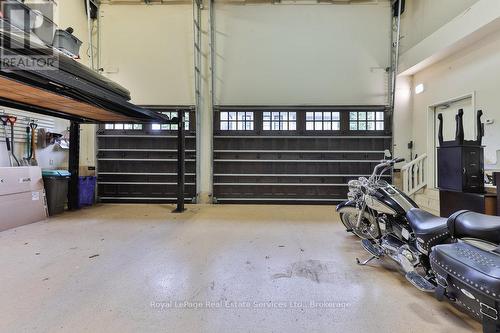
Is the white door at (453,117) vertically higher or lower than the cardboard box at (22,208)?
higher

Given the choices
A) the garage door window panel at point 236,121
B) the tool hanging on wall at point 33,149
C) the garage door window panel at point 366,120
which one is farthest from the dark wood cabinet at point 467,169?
the tool hanging on wall at point 33,149

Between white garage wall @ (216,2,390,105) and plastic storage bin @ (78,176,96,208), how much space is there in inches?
138

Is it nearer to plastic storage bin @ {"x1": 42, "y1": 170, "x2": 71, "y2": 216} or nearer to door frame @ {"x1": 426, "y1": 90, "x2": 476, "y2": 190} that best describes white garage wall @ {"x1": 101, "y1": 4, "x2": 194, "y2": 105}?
plastic storage bin @ {"x1": 42, "y1": 170, "x2": 71, "y2": 216}

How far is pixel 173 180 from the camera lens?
20.9ft

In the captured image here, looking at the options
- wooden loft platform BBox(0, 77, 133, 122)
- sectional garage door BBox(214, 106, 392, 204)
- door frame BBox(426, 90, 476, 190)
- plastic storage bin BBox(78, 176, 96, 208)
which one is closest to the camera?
wooden loft platform BBox(0, 77, 133, 122)

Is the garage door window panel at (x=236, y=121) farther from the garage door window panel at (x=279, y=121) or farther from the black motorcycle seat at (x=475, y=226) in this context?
the black motorcycle seat at (x=475, y=226)

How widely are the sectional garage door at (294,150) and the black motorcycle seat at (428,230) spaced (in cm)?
404

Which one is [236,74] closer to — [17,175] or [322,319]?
[17,175]

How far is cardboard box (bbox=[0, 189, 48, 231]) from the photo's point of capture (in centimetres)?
407

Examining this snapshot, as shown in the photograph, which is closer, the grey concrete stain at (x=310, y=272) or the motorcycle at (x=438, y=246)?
the motorcycle at (x=438, y=246)

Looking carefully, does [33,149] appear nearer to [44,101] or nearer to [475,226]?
[44,101]

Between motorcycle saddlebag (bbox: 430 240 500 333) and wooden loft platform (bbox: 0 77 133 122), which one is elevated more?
wooden loft platform (bbox: 0 77 133 122)

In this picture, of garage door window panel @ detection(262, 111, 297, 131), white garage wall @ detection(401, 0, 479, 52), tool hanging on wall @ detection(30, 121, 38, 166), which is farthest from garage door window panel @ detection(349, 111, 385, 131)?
tool hanging on wall @ detection(30, 121, 38, 166)

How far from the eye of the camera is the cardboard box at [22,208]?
160 inches
